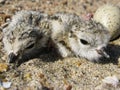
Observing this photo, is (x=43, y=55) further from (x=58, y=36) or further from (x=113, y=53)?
(x=113, y=53)

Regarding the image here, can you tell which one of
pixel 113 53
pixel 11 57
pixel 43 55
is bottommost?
pixel 113 53

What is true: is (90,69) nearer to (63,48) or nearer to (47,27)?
(63,48)

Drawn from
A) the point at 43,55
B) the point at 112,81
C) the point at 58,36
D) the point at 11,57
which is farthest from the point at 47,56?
the point at 112,81

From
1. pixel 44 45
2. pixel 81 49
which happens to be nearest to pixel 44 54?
pixel 44 45

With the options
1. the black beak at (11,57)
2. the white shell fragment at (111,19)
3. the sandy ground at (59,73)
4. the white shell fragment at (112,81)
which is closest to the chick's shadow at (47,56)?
the sandy ground at (59,73)

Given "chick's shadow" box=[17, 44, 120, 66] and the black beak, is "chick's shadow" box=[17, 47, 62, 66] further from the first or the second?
the black beak

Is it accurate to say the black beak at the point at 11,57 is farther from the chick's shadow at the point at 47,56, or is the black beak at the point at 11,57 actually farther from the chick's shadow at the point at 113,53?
the chick's shadow at the point at 113,53

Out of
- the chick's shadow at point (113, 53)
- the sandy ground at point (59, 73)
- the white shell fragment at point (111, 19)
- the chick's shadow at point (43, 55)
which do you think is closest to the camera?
the sandy ground at point (59, 73)
